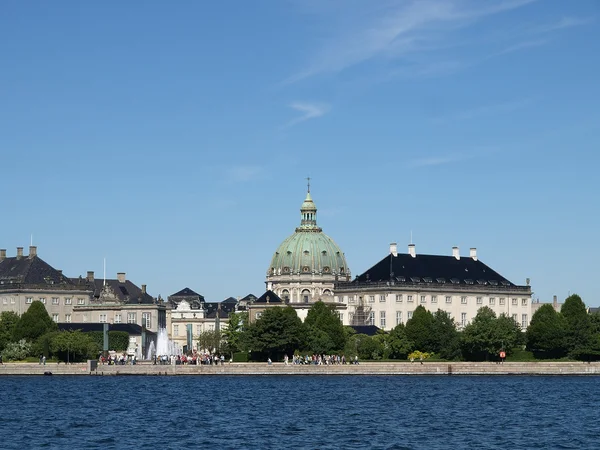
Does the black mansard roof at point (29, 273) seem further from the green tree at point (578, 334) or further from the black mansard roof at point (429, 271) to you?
the green tree at point (578, 334)

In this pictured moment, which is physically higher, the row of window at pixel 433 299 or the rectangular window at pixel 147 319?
the row of window at pixel 433 299

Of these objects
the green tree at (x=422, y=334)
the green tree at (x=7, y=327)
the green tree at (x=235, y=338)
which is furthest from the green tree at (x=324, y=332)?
the green tree at (x=7, y=327)

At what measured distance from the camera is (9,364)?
125750 millimetres

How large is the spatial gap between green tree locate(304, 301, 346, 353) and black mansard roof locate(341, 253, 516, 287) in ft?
102

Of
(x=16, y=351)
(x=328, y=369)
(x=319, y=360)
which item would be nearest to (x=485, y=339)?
(x=319, y=360)

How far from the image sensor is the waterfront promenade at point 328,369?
124 meters

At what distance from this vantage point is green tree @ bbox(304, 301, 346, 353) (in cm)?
14025

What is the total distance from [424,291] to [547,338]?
49.7 m

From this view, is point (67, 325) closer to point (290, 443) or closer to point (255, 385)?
point (255, 385)

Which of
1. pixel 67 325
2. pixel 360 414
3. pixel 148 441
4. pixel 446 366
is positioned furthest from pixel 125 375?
pixel 148 441

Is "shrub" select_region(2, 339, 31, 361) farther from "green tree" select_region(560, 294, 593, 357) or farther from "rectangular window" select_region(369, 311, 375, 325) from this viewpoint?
"rectangular window" select_region(369, 311, 375, 325)

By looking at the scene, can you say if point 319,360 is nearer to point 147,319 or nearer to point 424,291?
point 147,319

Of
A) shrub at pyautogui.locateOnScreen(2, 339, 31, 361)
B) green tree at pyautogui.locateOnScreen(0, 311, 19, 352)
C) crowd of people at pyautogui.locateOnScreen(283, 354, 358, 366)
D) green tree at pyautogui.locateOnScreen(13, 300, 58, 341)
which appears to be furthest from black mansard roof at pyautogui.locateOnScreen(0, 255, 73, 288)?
crowd of people at pyautogui.locateOnScreen(283, 354, 358, 366)

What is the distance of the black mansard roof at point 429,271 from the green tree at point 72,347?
2442 inches
